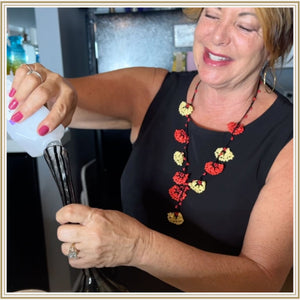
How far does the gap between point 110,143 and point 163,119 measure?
3.58ft

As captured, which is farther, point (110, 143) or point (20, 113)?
point (110, 143)

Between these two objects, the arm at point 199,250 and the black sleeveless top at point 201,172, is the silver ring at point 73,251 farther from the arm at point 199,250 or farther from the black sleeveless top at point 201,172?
the black sleeveless top at point 201,172

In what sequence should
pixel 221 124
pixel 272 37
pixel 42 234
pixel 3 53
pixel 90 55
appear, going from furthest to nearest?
1. pixel 90 55
2. pixel 42 234
3. pixel 221 124
4. pixel 272 37
5. pixel 3 53

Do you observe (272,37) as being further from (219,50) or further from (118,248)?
(118,248)

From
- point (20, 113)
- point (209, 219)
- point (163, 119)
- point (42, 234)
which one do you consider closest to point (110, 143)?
point (42, 234)

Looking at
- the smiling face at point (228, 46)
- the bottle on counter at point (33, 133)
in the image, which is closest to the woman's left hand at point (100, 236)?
the bottle on counter at point (33, 133)

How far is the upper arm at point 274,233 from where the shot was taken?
613mm

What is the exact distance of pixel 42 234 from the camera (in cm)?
133

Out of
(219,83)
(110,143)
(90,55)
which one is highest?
(90,55)

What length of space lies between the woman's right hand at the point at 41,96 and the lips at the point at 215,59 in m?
0.27

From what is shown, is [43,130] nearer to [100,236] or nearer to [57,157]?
[57,157]

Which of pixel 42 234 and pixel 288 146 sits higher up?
pixel 288 146

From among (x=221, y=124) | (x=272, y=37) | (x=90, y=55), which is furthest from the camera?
(x=90, y=55)

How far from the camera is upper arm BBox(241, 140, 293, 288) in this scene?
613 mm
